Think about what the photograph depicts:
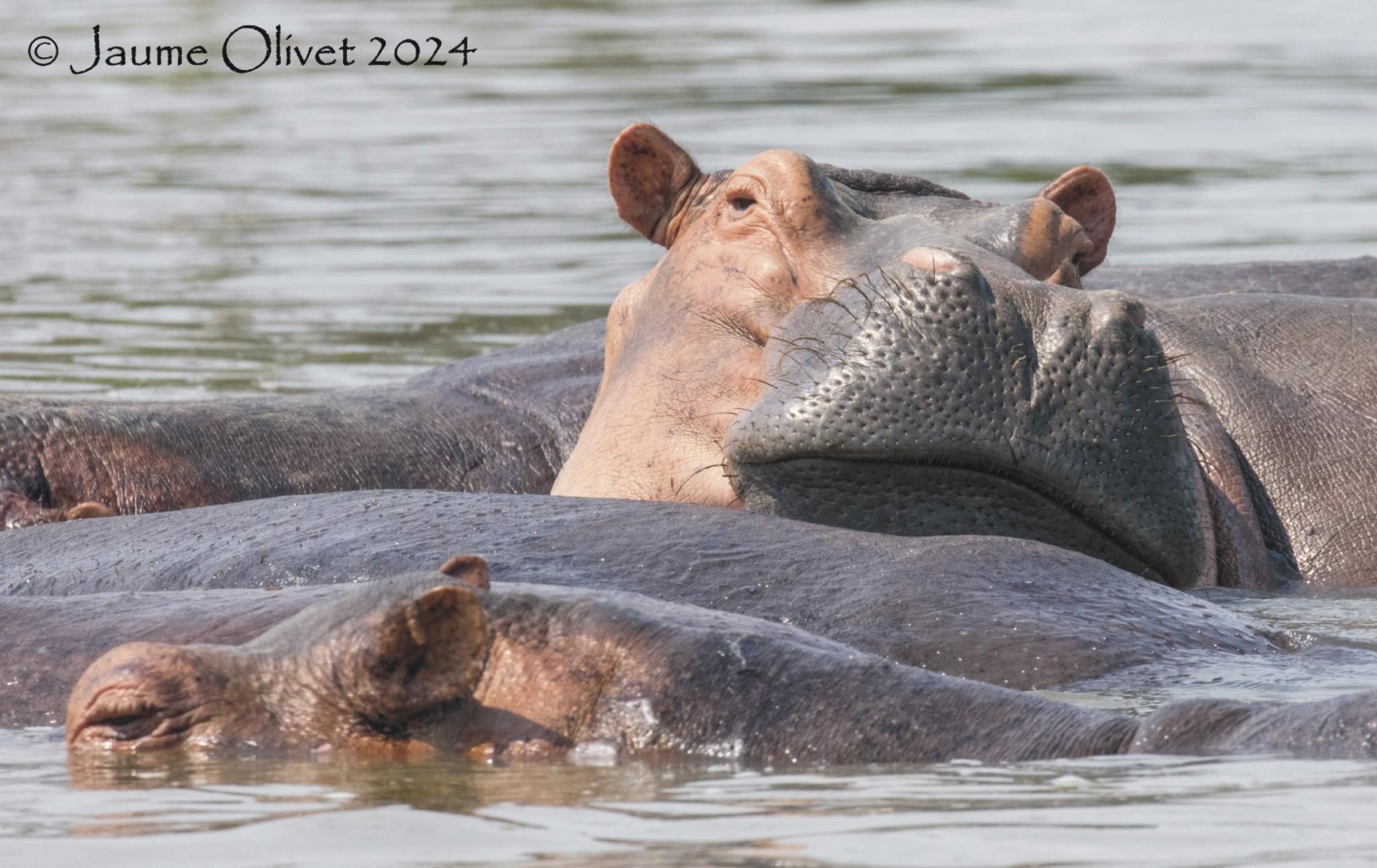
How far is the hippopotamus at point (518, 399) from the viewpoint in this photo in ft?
19.9

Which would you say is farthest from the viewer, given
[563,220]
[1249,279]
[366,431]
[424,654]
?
[563,220]

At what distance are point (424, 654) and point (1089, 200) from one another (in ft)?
10.6

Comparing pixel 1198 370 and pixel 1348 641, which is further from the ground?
pixel 1198 370

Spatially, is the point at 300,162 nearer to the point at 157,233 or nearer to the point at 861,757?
the point at 157,233

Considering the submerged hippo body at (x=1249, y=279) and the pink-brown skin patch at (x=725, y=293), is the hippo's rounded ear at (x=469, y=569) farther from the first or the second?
the submerged hippo body at (x=1249, y=279)

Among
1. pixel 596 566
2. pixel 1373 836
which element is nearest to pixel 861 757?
pixel 1373 836

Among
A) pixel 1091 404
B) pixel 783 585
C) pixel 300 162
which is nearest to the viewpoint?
pixel 783 585

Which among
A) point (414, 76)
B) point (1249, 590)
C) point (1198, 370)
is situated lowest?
point (1249, 590)

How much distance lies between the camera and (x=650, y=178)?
263 inches

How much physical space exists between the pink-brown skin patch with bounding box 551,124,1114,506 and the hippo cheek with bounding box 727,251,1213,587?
11.2 inches

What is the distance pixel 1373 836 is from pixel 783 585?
1818 mm

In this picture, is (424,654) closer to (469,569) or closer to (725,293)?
(469,569)

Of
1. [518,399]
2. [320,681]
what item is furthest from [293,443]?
[320,681]

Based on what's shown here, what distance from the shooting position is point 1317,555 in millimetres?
6625
